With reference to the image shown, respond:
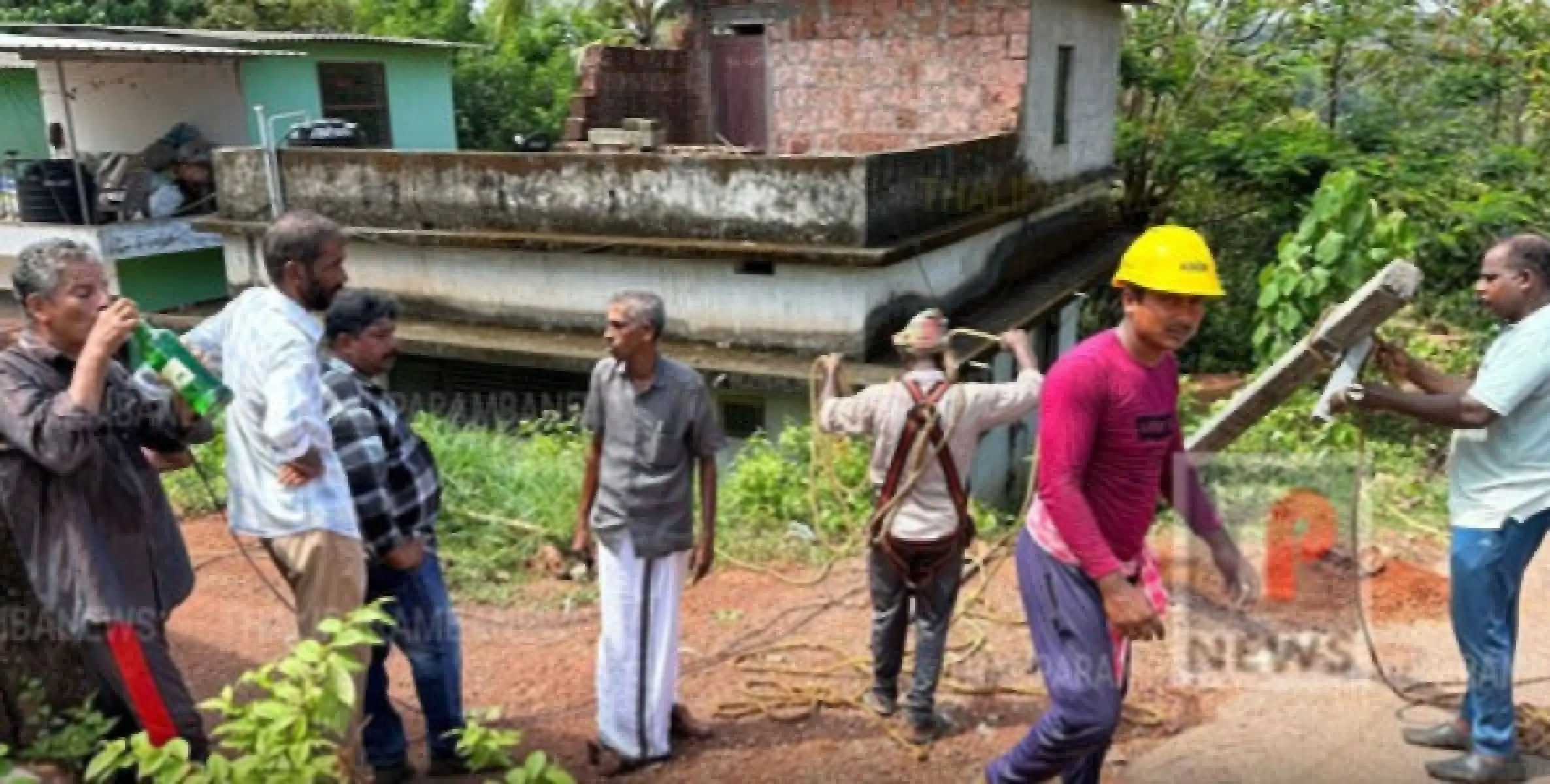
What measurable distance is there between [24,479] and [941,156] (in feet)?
25.1

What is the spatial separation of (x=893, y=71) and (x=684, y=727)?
880cm

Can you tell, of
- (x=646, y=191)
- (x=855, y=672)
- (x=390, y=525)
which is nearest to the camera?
(x=390, y=525)

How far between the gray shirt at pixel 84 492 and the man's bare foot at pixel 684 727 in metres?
1.72

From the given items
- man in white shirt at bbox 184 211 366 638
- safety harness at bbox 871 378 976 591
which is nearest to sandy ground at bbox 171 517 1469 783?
safety harness at bbox 871 378 976 591

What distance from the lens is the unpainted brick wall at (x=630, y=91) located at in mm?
12844

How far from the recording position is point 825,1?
1170 centimetres

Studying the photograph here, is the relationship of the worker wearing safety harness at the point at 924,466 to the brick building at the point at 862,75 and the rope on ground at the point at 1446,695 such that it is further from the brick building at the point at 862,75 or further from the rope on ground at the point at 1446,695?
the brick building at the point at 862,75

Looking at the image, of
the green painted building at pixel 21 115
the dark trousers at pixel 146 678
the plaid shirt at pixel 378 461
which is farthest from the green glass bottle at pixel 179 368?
the green painted building at pixel 21 115

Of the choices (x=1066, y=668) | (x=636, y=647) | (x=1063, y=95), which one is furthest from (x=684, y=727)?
(x=1063, y=95)

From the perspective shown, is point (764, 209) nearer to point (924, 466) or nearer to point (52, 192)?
point (924, 466)

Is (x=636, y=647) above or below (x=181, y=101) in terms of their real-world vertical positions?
below

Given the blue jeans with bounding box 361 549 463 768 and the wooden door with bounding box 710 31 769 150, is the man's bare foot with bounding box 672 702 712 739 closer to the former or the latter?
the blue jeans with bounding box 361 549 463 768

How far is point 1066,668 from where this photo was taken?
10.1ft

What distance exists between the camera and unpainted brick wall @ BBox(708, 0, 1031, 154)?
11180mm
